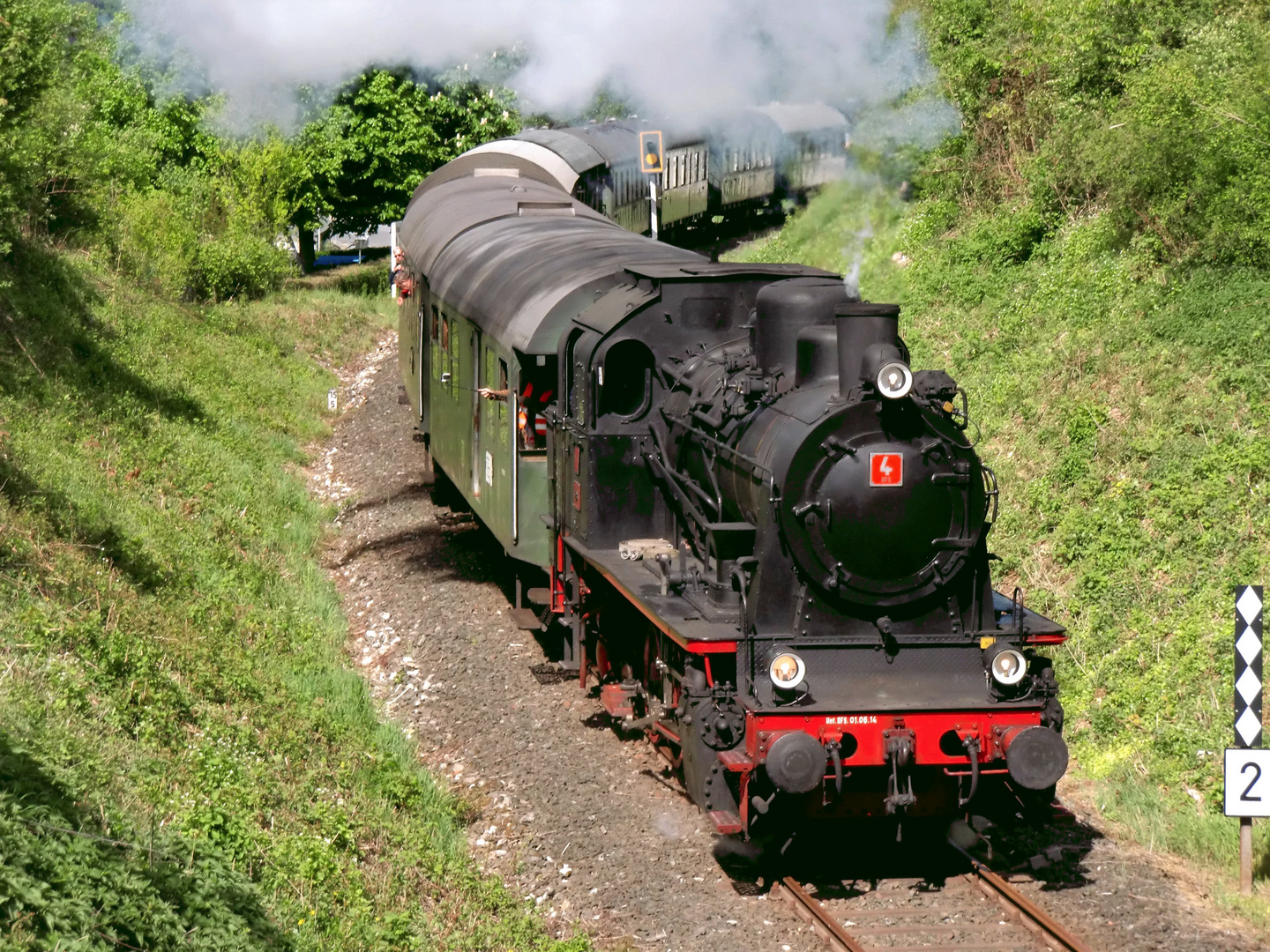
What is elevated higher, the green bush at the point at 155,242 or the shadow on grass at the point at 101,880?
the green bush at the point at 155,242

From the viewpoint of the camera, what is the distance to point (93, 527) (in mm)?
10844

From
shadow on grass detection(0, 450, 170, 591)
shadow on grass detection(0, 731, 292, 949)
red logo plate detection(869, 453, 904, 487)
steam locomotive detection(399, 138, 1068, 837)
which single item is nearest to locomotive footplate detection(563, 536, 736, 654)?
steam locomotive detection(399, 138, 1068, 837)

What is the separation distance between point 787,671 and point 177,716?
403 centimetres

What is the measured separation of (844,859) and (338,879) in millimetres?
2900

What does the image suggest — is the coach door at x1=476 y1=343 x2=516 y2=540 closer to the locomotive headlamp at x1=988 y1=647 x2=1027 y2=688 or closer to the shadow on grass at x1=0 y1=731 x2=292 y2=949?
the locomotive headlamp at x1=988 y1=647 x2=1027 y2=688

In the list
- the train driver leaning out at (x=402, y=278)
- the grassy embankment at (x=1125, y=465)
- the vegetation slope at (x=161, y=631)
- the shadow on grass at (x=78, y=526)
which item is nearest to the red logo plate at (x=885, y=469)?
the grassy embankment at (x=1125, y=465)

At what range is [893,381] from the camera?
278 inches

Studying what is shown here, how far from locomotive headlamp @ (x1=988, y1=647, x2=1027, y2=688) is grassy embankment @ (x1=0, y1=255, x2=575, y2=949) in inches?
109

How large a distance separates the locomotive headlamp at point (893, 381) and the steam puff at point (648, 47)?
11468mm

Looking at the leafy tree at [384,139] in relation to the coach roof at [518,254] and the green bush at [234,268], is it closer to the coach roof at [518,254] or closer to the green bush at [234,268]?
the green bush at [234,268]

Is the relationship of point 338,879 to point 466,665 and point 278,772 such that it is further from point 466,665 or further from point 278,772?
point 466,665

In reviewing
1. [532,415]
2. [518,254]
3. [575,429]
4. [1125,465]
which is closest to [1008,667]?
[575,429]

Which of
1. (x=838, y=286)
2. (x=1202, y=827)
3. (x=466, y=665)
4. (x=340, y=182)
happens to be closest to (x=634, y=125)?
(x=340, y=182)

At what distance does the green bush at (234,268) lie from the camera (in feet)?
89.4
